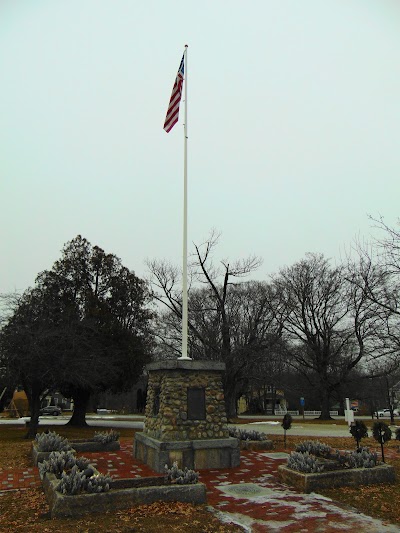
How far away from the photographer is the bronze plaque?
1100 cm

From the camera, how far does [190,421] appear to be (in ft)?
35.8

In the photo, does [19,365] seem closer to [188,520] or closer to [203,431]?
[203,431]

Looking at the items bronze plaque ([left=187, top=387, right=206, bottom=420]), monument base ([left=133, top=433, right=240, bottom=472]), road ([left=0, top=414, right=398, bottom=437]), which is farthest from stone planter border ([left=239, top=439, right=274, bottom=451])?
road ([left=0, top=414, right=398, bottom=437])

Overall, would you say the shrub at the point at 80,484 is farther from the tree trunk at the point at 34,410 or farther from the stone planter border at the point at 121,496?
the tree trunk at the point at 34,410

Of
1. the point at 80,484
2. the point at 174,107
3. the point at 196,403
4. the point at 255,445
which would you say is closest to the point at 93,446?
the point at 196,403

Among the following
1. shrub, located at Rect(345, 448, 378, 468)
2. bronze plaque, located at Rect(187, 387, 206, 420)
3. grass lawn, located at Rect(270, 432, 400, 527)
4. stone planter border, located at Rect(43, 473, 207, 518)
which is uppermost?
bronze plaque, located at Rect(187, 387, 206, 420)

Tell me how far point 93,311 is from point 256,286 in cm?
1449

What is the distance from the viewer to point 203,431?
11023 millimetres

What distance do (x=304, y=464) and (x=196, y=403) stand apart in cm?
317

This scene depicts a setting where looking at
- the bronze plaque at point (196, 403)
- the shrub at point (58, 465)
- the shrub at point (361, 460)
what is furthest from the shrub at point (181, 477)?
the shrub at point (361, 460)

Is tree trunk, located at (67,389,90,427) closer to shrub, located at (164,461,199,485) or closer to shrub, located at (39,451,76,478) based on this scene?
shrub, located at (39,451,76,478)

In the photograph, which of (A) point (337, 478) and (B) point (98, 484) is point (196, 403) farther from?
Answer: (B) point (98, 484)

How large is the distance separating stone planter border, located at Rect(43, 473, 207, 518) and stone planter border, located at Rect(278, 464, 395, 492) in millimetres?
2312

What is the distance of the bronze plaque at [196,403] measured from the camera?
1100 cm
